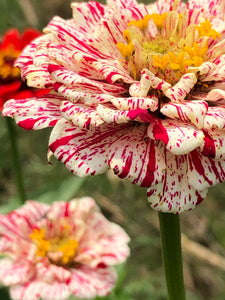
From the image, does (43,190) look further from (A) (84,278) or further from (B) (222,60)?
(B) (222,60)

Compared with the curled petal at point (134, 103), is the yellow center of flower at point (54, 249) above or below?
below

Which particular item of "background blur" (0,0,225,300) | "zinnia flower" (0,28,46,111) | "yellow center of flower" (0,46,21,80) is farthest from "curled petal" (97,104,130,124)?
"background blur" (0,0,225,300)

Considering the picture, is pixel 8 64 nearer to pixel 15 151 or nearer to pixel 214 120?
pixel 15 151

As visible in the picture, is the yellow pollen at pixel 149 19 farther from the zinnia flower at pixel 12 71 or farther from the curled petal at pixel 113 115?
the zinnia flower at pixel 12 71

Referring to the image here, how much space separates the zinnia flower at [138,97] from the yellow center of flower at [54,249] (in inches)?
6.3

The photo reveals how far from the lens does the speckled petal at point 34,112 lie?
492mm

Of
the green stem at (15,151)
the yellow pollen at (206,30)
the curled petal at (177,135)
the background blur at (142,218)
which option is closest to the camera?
the curled petal at (177,135)

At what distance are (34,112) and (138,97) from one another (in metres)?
0.09

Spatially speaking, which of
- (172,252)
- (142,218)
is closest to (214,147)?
(172,252)

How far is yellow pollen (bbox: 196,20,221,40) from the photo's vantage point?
0.54m

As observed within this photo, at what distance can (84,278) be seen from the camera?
0.56 meters

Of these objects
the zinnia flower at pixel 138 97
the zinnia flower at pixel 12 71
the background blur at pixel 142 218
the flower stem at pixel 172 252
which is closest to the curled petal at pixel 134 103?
the zinnia flower at pixel 138 97

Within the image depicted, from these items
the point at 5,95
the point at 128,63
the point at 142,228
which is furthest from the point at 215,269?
the point at 128,63

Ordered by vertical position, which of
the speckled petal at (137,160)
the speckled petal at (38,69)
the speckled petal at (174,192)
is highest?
the speckled petal at (38,69)
